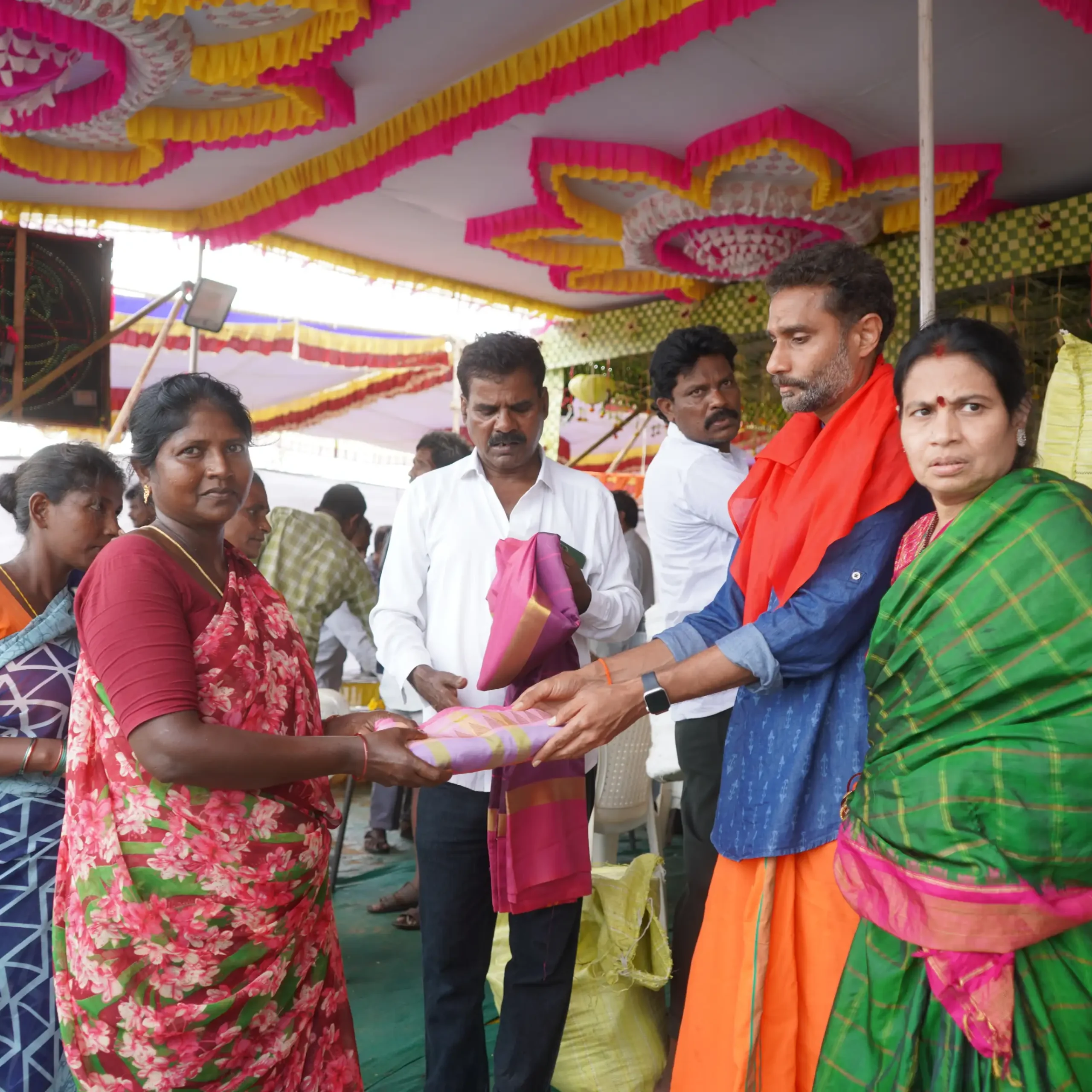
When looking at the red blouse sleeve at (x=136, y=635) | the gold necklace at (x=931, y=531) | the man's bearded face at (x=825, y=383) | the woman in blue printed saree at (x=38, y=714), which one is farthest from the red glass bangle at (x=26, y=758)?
the gold necklace at (x=931, y=531)

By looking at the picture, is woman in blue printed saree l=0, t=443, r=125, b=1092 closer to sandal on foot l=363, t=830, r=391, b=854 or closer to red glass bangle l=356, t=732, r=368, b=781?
red glass bangle l=356, t=732, r=368, b=781

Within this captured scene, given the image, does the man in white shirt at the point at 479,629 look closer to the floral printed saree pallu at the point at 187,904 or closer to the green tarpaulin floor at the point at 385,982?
the green tarpaulin floor at the point at 385,982

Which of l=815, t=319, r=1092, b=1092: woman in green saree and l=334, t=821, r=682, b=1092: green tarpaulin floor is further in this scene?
l=334, t=821, r=682, b=1092: green tarpaulin floor

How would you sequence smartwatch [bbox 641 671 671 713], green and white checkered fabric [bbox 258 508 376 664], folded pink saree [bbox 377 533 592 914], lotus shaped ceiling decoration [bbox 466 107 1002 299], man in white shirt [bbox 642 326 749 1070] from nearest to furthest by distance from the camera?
smartwatch [bbox 641 671 671 713] → folded pink saree [bbox 377 533 592 914] → man in white shirt [bbox 642 326 749 1070] → green and white checkered fabric [bbox 258 508 376 664] → lotus shaped ceiling decoration [bbox 466 107 1002 299]

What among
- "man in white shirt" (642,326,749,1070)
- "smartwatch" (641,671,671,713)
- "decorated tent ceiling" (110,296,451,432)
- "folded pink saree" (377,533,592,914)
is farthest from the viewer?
"decorated tent ceiling" (110,296,451,432)

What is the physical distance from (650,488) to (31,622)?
5.81 feet

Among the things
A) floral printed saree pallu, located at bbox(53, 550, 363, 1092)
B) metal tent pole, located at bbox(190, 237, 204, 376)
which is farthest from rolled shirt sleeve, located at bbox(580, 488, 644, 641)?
metal tent pole, located at bbox(190, 237, 204, 376)

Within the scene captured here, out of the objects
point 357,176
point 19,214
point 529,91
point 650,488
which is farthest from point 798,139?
point 19,214

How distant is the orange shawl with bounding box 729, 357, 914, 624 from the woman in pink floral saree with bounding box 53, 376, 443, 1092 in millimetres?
766

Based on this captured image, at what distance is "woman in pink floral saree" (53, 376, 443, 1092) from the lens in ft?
5.41

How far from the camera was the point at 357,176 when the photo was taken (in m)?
5.55

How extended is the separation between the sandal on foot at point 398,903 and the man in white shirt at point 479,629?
1903 mm

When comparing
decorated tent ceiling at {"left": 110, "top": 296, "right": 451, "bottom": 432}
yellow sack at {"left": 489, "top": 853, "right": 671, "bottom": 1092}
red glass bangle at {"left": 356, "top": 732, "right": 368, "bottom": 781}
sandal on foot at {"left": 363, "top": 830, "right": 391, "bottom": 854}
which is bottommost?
sandal on foot at {"left": 363, "top": 830, "right": 391, "bottom": 854}

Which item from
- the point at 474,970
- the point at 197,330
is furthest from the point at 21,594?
the point at 197,330
